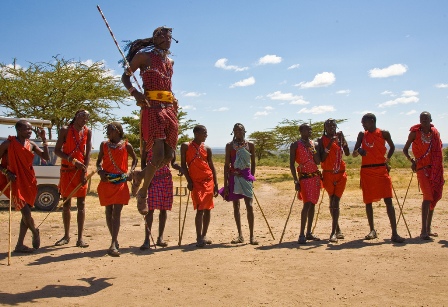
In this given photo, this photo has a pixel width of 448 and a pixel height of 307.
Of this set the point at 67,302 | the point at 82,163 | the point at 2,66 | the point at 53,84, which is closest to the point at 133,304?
the point at 67,302

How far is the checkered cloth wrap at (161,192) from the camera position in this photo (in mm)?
7828

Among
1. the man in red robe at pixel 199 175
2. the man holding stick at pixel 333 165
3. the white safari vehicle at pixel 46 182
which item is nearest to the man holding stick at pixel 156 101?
the man in red robe at pixel 199 175

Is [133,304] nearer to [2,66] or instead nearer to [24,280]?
[24,280]

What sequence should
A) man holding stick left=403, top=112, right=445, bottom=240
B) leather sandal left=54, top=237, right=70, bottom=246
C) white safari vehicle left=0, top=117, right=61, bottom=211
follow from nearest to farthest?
leather sandal left=54, top=237, right=70, bottom=246 → man holding stick left=403, top=112, right=445, bottom=240 → white safari vehicle left=0, top=117, right=61, bottom=211

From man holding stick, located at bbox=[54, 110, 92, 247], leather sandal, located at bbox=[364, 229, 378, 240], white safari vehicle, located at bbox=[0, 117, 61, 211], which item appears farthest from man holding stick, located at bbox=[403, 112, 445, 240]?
white safari vehicle, located at bbox=[0, 117, 61, 211]

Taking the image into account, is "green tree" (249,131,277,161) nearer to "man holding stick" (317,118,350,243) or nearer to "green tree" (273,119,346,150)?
"green tree" (273,119,346,150)

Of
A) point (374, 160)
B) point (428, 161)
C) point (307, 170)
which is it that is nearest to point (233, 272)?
point (307, 170)

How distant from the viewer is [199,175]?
8.04 metres

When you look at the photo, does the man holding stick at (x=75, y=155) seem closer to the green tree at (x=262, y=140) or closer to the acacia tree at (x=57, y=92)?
the acacia tree at (x=57, y=92)

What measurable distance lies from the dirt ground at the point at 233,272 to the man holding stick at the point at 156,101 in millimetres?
1102

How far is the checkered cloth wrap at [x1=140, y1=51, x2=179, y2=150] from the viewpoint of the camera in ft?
18.0

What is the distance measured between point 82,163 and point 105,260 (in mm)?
1832

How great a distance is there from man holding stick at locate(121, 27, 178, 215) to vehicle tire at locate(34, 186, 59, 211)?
8567 mm

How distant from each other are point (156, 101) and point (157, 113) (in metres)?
0.17
